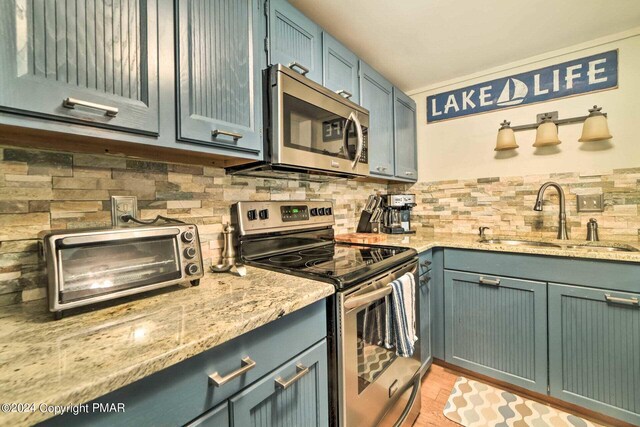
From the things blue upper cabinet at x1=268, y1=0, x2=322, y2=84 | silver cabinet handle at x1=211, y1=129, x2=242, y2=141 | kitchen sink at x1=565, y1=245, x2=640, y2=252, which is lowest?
kitchen sink at x1=565, y1=245, x2=640, y2=252

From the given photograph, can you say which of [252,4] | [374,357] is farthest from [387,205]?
[252,4]

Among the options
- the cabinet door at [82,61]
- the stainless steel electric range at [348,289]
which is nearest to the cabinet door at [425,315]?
the stainless steel electric range at [348,289]

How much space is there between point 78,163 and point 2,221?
256 millimetres

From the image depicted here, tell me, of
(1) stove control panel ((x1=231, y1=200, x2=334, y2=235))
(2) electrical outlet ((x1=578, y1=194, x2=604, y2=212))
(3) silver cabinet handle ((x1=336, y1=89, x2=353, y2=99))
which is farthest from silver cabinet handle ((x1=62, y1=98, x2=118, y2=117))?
(2) electrical outlet ((x1=578, y1=194, x2=604, y2=212))

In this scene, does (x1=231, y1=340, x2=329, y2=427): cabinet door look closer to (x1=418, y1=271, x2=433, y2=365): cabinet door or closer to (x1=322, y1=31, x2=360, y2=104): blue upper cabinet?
(x1=418, y1=271, x2=433, y2=365): cabinet door

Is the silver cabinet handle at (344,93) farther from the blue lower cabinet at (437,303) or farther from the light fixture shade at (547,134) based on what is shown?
the light fixture shade at (547,134)

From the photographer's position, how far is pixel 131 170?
1.02 m

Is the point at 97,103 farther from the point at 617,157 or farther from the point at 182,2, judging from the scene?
the point at 617,157

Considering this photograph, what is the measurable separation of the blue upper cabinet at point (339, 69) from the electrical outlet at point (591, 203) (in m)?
1.71

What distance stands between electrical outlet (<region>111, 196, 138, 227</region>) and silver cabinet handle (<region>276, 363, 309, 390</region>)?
0.77 metres

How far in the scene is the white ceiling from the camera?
4.78 feet

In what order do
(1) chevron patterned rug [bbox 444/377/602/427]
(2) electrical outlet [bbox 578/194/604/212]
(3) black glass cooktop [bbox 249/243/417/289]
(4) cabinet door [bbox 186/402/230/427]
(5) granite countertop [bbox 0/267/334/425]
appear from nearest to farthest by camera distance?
(5) granite countertop [bbox 0/267/334/425]
(4) cabinet door [bbox 186/402/230/427]
(3) black glass cooktop [bbox 249/243/417/289]
(1) chevron patterned rug [bbox 444/377/602/427]
(2) electrical outlet [bbox 578/194/604/212]

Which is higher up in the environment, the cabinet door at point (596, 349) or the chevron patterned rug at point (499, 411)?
the cabinet door at point (596, 349)

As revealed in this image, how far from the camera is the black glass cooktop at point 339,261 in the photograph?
3.28ft
